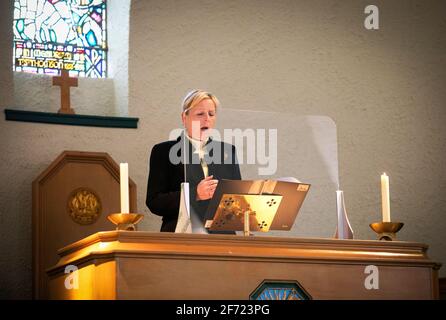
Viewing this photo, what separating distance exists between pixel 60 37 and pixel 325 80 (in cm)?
233

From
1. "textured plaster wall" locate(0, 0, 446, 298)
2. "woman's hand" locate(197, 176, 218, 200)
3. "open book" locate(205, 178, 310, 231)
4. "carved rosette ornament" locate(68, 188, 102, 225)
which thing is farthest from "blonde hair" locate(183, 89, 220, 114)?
"textured plaster wall" locate(0, 0, 446, 298)

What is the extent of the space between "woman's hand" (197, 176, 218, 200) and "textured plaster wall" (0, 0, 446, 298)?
101 inches

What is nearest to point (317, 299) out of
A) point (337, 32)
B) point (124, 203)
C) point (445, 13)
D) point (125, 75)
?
point (124, 203)

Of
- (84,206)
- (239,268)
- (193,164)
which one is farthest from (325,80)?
(239,268)

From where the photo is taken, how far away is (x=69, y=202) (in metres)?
6.77

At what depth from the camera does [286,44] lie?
7988mm

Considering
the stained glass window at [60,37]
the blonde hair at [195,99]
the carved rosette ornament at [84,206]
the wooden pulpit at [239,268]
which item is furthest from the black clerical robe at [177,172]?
the stained glass window at [60,37]

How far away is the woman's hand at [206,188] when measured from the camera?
183 inches

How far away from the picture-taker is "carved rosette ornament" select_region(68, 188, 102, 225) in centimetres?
677

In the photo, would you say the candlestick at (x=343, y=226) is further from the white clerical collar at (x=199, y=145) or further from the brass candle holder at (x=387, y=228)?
the white clerical collar at (x=199, y=145)

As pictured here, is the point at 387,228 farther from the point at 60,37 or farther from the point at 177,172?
the point at 60,37

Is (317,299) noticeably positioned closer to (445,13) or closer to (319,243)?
(319,243)

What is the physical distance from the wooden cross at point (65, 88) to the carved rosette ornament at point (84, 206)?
0.73 m
